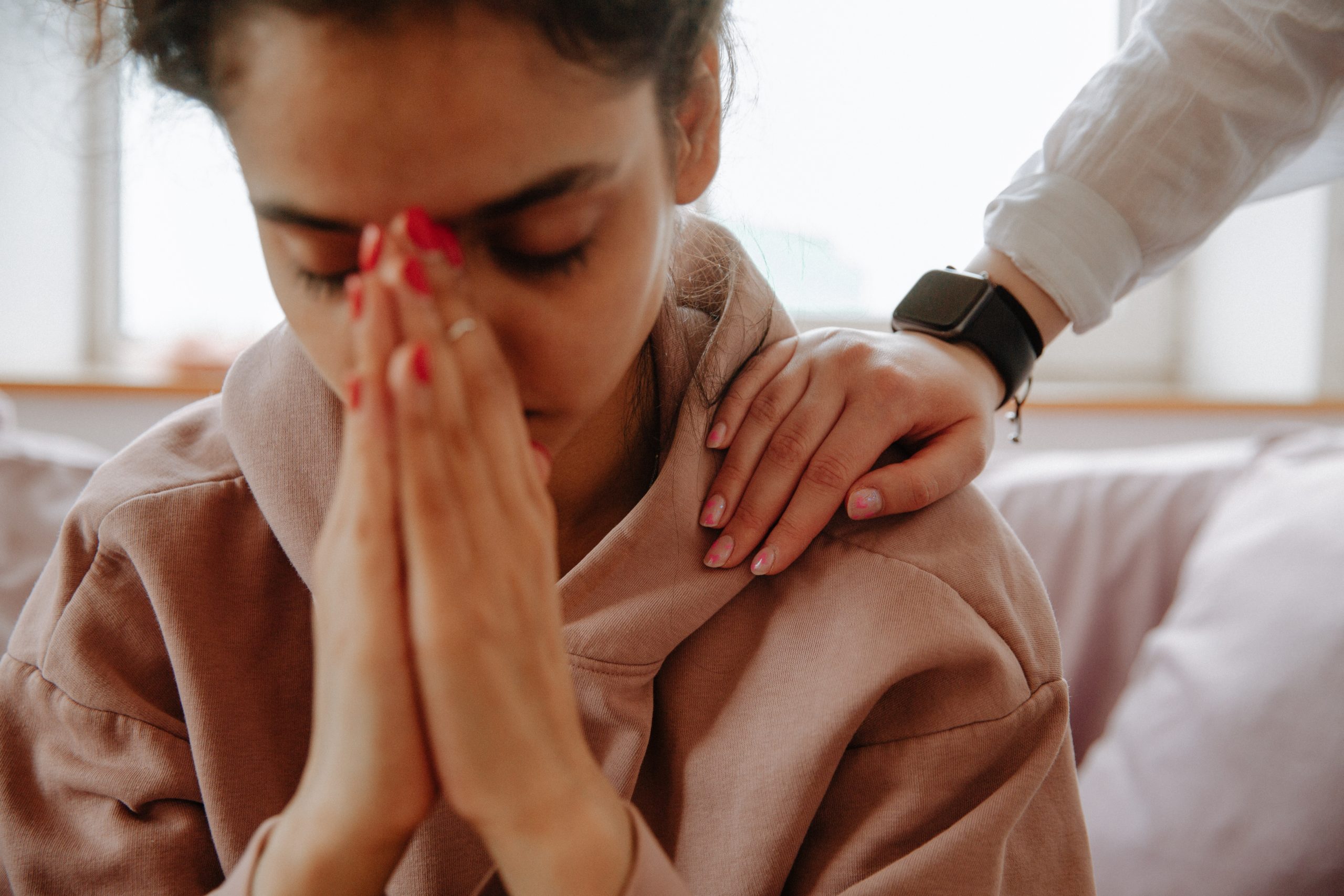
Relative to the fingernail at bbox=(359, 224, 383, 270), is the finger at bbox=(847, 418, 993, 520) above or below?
below

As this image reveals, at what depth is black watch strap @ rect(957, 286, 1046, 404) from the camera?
0.94 meters

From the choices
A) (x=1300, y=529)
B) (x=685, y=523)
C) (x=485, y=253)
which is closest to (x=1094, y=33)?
(x=1300, y=529)

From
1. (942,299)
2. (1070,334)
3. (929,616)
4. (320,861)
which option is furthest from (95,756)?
(1070,334)

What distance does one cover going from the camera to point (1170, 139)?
3.32ft

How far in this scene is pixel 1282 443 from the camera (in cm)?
147

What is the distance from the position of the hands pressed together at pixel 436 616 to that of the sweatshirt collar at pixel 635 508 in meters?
0.22

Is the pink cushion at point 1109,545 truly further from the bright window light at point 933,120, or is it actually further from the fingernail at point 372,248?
the fingernail at point 372,248

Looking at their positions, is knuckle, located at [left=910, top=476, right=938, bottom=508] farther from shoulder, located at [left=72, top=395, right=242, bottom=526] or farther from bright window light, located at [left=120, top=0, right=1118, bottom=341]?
bright window light, located at [left=120, top=0, right=1118, bottom=341]

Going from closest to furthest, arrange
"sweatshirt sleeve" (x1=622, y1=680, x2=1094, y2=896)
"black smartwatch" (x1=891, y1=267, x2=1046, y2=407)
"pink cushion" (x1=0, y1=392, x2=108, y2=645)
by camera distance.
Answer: "sweatshirt sleeve" (x1=622, y1=680, x2=1094, y2=896)
"black smartwatch" (x1=891, y1=267, x2=1046, y2=407)
"pink cushion" (x1=0, y1=392, x2=108, y2=645)

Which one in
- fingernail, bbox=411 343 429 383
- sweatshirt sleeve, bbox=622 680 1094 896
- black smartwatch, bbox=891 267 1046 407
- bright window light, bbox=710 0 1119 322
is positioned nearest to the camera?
fingernail, bbox=411 343 429 383

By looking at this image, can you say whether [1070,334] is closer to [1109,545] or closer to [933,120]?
[933,120]

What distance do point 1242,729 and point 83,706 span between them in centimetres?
110

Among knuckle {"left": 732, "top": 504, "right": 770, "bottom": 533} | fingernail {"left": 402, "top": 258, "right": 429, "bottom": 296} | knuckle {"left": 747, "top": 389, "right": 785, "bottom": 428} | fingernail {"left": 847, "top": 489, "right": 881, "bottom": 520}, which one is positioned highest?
fingernail {"left": 402, "top": 258, "right": 429, "bottom": 296}

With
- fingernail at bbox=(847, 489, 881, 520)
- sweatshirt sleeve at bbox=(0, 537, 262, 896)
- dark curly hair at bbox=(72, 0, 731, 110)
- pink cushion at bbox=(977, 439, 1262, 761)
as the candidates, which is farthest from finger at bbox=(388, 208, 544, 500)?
pink cushion at bbox=(977, 439, 1262, 761)
